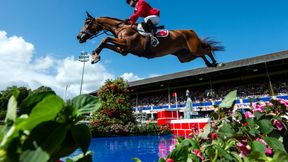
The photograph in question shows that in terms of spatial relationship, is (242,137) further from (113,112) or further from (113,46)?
(113,112)

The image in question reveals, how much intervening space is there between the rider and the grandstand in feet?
36.2

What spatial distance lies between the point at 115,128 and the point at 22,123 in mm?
10206

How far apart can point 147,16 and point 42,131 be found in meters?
3.17

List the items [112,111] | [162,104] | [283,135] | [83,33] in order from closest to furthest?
[283,135] < [83,33] < [112,111] < [162,104]

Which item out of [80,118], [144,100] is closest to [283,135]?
[80,118]

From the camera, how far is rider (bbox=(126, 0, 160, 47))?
308 cm

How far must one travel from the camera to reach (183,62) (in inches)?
144

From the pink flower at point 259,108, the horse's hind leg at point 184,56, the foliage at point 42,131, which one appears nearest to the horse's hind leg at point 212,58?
the horse's hind leg at point 184,56

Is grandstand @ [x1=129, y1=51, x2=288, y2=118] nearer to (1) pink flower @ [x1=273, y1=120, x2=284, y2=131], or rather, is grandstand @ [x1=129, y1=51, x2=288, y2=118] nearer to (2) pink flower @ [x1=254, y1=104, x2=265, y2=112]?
(2) pink flower @ [x1=254, y1=104, x2=265, y2=112]

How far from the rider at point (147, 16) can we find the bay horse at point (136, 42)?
0.43 ft

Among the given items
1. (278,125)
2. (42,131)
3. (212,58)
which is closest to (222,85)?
(212,58)

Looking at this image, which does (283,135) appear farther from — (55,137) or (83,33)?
(83,33)

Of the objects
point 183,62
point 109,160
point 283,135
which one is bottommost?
point 109,160

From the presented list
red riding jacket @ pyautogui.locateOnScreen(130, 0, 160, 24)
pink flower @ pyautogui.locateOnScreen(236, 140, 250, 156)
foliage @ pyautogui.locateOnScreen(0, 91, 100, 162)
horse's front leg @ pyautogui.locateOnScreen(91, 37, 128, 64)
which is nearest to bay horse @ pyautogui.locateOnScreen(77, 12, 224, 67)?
horse's front leg @ pyautogui.locateOnScreen(91, 37, 128, 64)
